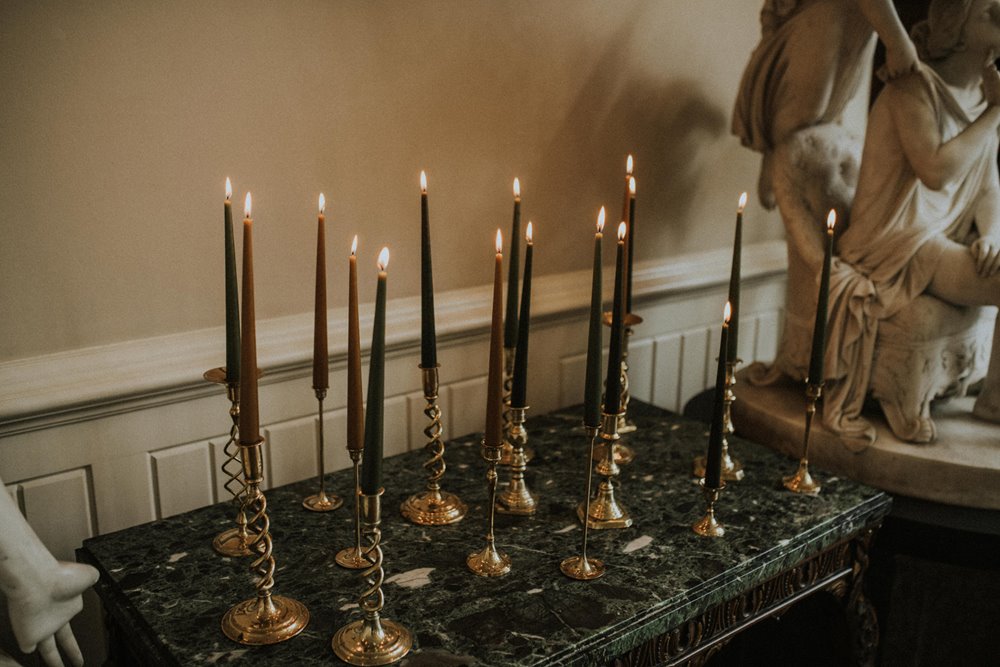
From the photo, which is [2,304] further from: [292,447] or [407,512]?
[407,512]

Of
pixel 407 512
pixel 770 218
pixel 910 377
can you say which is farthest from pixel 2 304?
pixel 770 218

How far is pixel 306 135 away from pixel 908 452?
4.92ft

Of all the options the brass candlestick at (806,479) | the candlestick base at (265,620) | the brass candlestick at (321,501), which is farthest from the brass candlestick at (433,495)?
the brass candlestick at (806,479)

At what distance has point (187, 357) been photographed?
174 cm

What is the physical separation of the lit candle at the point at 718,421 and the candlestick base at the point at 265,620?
0.70m

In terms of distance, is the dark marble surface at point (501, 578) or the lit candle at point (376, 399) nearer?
the lit candle at point (376, 399)

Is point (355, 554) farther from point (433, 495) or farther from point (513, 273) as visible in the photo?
point (513, 273)

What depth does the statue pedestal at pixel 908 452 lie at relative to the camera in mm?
1908

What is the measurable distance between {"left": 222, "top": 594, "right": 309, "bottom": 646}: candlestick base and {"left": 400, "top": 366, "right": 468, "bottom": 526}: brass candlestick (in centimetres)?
35

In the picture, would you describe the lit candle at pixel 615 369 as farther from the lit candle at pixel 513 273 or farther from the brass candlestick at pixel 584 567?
the lit candle at pixel 513 273

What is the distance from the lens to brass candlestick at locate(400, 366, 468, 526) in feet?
5.28

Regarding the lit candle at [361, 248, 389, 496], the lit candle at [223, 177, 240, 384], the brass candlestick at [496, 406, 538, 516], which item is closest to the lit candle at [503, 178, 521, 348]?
the brass candlestick at [496, 406, 538, 516]

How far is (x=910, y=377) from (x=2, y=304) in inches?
74.5

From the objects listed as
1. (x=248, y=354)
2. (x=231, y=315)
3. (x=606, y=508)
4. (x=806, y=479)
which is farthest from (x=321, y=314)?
(x=806, y=479)
